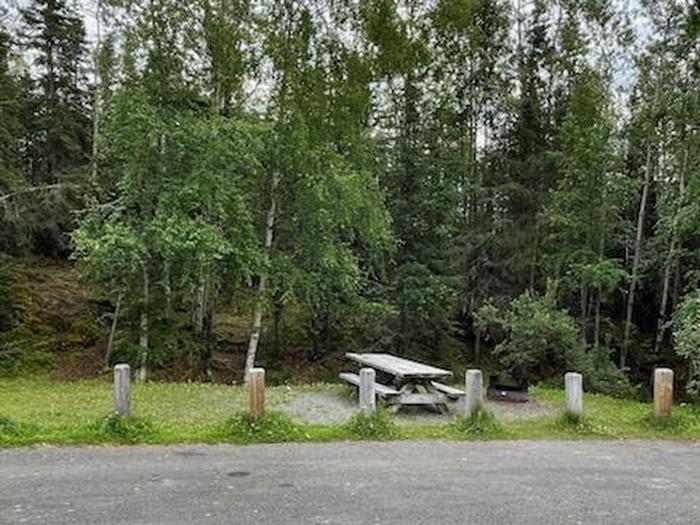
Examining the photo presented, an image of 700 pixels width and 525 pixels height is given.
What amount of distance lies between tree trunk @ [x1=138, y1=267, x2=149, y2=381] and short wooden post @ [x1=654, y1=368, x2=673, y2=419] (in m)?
10.8

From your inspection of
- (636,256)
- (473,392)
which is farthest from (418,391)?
(636,256)

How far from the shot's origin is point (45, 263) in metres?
23.8

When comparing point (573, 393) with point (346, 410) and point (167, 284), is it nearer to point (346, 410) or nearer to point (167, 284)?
point (346, 410)

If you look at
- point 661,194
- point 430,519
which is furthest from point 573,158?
point 430,519

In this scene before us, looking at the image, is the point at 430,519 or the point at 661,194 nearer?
the point at 430,519

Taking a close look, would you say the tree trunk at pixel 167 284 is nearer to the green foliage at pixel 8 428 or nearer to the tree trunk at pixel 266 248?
the tree trunk at pixel 266 248

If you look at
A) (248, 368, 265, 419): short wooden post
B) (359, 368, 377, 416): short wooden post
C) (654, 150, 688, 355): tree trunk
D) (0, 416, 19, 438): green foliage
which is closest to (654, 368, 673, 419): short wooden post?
(359, 368, 377, 416): short wooden post

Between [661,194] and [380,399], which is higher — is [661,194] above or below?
above

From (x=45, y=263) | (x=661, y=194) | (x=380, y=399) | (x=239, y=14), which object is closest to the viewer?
(x=380, y=399)

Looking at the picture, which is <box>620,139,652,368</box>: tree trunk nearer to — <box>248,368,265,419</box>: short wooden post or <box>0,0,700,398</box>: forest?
<box>0,0,700,398</box>: forest

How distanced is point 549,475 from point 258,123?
10.1m

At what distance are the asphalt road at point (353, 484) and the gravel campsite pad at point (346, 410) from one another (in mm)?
2197

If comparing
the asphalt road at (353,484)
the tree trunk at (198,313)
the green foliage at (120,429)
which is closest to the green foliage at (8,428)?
the asphalt road at (353,484)

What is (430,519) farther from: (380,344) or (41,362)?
(41,362)
